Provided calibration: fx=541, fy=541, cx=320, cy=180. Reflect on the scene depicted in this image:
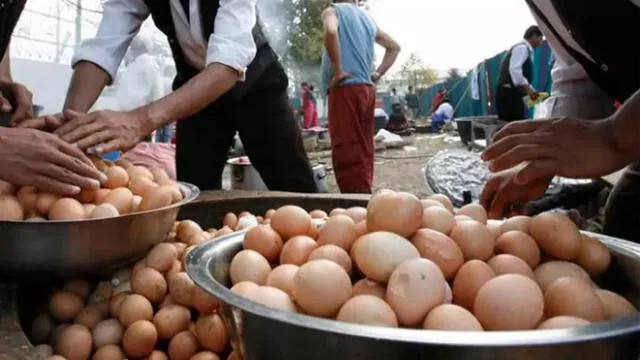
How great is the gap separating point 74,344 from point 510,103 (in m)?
7.70

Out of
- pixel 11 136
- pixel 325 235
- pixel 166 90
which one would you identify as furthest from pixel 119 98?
pixel 325 235

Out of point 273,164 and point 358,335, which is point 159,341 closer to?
point 358,335

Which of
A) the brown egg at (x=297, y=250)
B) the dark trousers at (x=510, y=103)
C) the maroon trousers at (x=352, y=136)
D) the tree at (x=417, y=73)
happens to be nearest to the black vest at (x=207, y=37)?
the brown egg at (x=297, y=250)

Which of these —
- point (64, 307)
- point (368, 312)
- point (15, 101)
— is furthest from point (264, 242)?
point (15, 101)

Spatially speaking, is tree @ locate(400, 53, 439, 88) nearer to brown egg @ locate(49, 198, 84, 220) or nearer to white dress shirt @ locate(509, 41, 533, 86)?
white dress shirt @ locate(509, 41, 533, 86)

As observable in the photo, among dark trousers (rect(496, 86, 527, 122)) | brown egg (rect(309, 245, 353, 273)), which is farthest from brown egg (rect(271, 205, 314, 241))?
dark trousers (rect(496, 86, 527, 122))

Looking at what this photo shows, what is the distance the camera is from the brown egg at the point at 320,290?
69 cm

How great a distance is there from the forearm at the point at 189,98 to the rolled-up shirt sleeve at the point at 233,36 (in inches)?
1.2

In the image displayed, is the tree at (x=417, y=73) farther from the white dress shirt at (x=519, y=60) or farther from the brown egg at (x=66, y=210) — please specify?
the brown egg at (x=66, y=210)

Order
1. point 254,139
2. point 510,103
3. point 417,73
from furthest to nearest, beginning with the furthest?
point 417,73 < point 510,103 < point 254,139

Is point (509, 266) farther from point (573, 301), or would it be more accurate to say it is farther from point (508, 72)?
point (508, 72)

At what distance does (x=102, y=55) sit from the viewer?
1962 mm

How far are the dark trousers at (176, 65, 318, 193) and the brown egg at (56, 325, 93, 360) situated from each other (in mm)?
1248

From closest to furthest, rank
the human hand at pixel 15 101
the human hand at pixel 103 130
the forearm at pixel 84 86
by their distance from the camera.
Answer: the human hand at pixel 103 130, the human hand at pixel 15 101, the forearm at pixel 84 86
